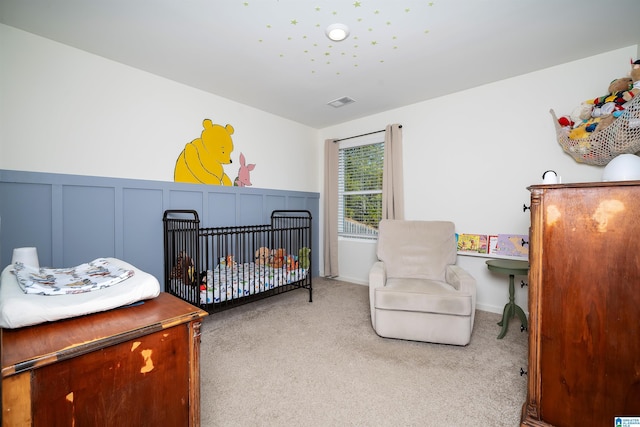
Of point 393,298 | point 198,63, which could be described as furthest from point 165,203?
point 393,298

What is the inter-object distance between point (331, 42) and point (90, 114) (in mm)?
2052

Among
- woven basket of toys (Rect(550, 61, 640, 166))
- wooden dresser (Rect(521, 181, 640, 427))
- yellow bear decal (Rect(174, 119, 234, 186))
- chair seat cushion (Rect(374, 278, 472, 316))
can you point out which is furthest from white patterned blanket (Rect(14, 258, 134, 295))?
woven basket of toys (Rect(550, 61, 640, 166))

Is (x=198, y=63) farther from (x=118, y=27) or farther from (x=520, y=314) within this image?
(x=520, y=314)

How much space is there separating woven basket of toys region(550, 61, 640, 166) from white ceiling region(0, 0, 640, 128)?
0.47m

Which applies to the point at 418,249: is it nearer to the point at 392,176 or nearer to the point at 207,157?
the point at 392,176

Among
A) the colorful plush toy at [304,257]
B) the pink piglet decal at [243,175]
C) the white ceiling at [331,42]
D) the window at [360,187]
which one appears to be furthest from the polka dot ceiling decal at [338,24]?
the colorful plush toy at [304,257]

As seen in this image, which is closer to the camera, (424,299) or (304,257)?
(424,299)

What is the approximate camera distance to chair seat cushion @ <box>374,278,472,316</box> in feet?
6.88

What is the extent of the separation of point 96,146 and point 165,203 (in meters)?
0.71

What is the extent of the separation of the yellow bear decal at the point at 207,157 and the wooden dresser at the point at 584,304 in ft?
9.42

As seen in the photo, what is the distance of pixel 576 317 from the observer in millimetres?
1171

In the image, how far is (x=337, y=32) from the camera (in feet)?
6.68

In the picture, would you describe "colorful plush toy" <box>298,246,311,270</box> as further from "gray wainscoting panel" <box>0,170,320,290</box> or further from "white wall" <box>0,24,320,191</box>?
"white wall" <box>0,24,320,191</box>

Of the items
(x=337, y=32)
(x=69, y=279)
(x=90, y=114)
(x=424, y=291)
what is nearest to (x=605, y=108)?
(x=424, y=291)
